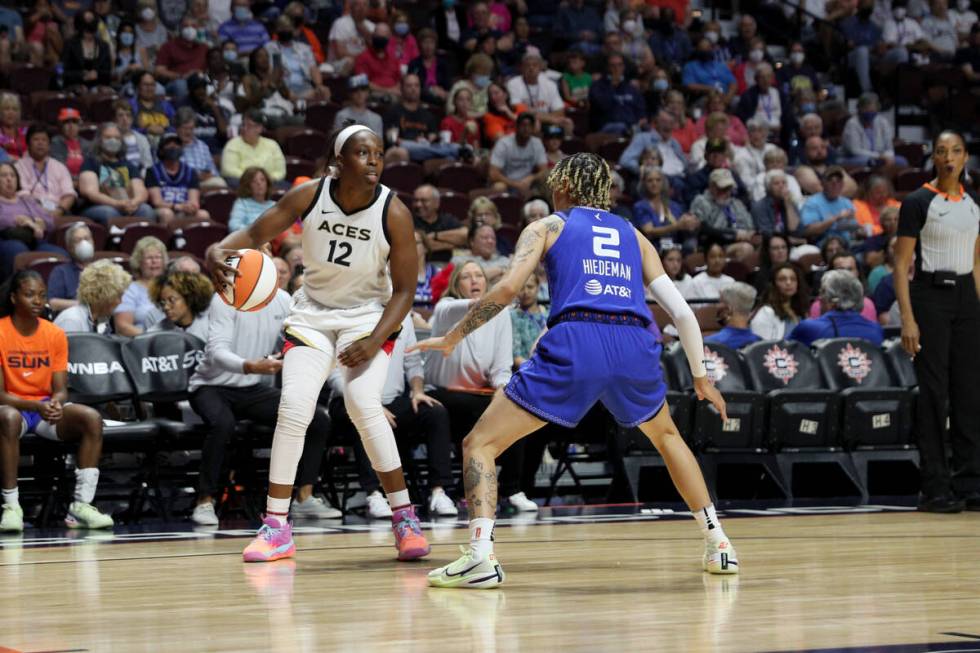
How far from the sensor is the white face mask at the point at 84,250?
9852 millimetres

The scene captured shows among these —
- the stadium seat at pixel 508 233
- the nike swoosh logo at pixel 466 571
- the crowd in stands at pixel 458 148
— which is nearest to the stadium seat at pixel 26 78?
the crowd in stands at pixel 458 148

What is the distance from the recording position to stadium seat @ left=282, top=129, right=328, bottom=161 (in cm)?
1340

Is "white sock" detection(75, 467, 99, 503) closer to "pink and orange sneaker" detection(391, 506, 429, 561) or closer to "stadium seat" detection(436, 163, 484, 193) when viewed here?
"pink and orange sneaker" detection(391, 506, 429, 561)

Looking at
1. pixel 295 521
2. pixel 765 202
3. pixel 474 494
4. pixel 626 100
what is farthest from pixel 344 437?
pixel 626 100

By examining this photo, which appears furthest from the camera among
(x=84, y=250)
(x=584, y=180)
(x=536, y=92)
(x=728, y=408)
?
(x=536, y=92)

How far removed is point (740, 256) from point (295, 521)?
20.6ft

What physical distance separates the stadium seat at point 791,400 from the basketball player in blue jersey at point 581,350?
4.38m

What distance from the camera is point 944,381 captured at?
25.8 ft

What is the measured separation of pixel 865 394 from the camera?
9609mm

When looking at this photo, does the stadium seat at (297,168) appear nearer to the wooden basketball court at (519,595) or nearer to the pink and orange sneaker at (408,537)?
the wooden basketball court at (519,595)

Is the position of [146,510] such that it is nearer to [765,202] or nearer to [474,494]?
[474,494]

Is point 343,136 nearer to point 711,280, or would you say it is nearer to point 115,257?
point 115,257

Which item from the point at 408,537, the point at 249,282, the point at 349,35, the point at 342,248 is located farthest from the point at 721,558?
the point at 349,35

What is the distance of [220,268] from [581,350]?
1.60 metres
